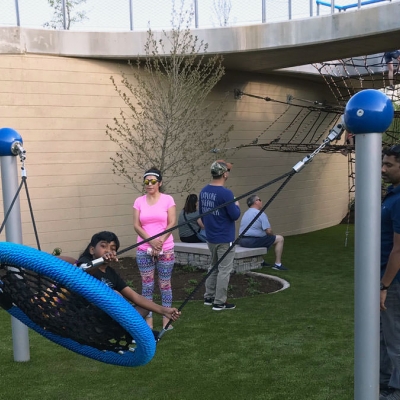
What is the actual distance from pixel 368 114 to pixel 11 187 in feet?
10.3

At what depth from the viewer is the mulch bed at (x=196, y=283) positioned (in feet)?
24.4

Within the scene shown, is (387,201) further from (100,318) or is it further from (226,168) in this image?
(226,168)

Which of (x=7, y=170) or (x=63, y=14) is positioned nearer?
(x=7, y=170)

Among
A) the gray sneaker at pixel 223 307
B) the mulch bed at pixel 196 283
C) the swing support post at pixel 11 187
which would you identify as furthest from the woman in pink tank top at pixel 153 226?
the mulch bed at pixel 196 283

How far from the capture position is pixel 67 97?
9531 mm

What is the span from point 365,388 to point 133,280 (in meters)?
6.04

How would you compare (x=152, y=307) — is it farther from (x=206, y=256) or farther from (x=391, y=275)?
(x=206, y=256)

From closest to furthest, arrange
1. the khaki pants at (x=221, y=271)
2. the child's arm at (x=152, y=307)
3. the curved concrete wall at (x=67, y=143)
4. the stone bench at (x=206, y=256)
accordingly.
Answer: the child's arm at (x=152, y=307) → the khaki pants at (x=221, y=271) → the stone bench at (x=206, y=256) → the curved concrete wall at (x=67, y=143)

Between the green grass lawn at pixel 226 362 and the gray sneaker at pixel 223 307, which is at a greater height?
the green grass lawn at pixel 226 362

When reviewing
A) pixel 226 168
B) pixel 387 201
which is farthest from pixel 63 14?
pixel 387 201

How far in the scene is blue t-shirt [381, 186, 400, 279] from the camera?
133 inches

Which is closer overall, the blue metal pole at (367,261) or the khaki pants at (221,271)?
the blue metal pole at (367,261)

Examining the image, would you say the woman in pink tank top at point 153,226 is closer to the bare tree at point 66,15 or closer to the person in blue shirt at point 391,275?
the person in blue shirt at point 391,275

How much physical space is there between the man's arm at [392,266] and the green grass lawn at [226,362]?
1042 mm
